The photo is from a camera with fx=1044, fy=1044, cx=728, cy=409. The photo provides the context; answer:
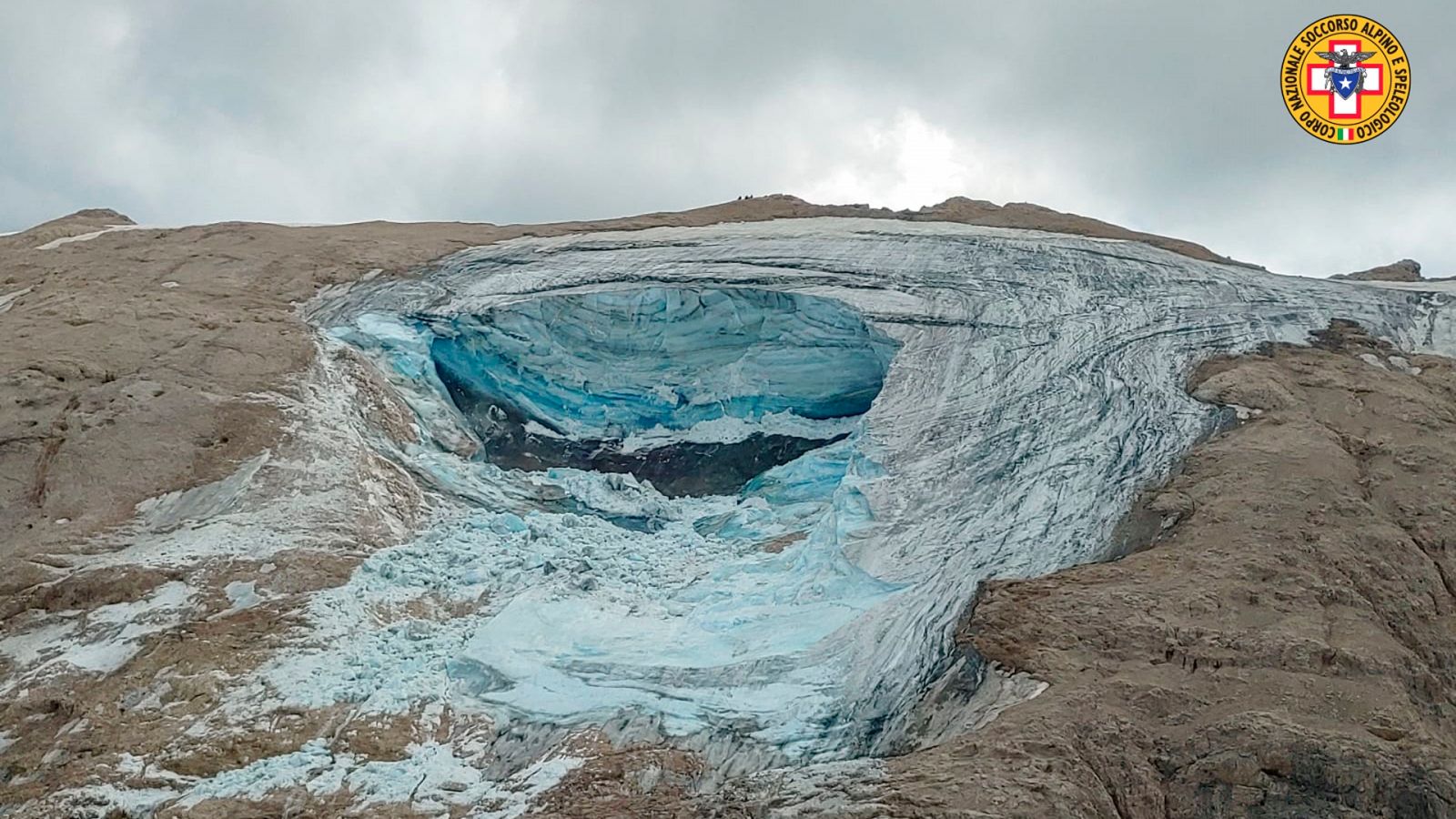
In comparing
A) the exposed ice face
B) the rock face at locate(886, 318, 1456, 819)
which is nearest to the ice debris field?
the exposed ice face

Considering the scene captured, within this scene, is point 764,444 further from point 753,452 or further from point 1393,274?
point 1393,274

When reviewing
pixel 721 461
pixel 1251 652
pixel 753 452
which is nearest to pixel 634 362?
pixel 721 461

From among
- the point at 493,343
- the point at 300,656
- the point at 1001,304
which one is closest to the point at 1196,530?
the point at 1001,304

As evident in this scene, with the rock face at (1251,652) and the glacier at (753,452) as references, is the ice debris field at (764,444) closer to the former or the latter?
the glacier at (753,452)

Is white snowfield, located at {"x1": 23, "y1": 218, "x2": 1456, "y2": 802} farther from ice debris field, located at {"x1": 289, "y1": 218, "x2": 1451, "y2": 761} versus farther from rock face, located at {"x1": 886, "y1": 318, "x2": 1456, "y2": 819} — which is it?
rock face, located at {"x1": 886, "y1": 318, "x2": 1456, "y2": 819}

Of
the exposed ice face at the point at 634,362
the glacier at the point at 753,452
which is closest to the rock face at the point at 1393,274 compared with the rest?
the glacier at the point at 753,452

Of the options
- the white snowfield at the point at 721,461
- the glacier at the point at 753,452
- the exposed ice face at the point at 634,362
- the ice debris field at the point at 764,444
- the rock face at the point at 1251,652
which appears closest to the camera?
the rock face at the point at 1251,652

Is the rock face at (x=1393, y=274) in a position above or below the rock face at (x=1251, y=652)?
above
